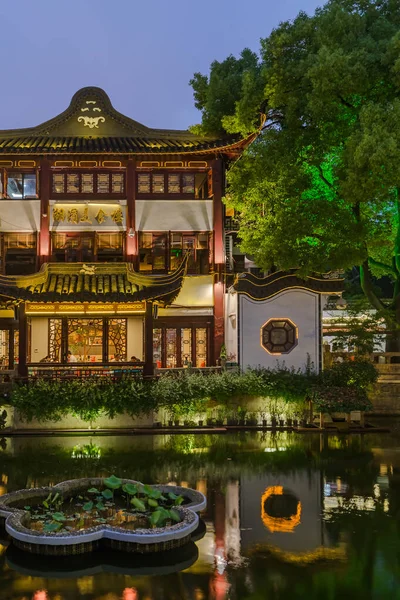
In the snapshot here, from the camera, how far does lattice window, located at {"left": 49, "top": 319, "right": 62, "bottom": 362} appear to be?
22.3 metres

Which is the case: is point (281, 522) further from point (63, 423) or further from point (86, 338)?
point (86, 338)

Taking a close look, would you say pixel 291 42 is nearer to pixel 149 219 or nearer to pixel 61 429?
pixel 149 219

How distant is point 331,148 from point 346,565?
14.5m

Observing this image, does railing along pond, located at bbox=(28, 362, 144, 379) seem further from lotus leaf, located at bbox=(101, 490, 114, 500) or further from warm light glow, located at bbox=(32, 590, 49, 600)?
warm light glow, located at bbox=(32, 590, 49, 600)

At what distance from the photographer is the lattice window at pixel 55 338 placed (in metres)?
22.3

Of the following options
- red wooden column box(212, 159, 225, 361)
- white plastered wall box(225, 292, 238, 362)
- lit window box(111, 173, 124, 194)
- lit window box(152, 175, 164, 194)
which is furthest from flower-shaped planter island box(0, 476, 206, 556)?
lit window box(152, 175, 164, 194)

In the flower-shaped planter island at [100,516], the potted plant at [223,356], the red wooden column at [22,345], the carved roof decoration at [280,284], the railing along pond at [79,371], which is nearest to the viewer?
the flower-shaped planter island at [100,516]

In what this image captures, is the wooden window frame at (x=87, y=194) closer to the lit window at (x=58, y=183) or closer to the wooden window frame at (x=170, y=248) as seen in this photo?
the lit window at (x=58, y=183)

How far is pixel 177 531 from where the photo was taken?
8078 millimetres

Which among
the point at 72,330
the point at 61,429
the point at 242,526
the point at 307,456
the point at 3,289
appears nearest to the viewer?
the point at 242,526

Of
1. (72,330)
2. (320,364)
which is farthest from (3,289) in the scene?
(320,364)

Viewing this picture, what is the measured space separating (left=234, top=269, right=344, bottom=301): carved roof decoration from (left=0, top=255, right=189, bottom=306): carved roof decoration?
6.85ft

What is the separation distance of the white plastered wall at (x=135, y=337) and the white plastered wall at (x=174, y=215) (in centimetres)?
345

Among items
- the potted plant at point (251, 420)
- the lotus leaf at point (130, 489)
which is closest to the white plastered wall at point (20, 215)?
the potted plant at point (251, 420)
